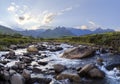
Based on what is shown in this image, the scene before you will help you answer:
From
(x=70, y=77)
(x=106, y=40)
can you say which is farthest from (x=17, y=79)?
(x=106, y=40)

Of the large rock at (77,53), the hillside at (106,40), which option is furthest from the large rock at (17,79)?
the hillside at (106,40)

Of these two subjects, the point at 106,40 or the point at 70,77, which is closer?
the point at 70,77

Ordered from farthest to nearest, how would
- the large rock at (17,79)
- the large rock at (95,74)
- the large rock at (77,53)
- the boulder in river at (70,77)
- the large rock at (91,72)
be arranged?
1. the large rock at (77,53)
2. the large rock at (91,72)
3. the large rock at (95,74)
4. the boulder in river at (70,77)
5. the large rock at (17,79)

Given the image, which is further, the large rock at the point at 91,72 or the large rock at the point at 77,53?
the large rock at the point at 77,53

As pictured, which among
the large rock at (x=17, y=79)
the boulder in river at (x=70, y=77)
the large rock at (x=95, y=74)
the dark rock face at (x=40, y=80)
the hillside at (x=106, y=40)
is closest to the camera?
the large rock at (x=17, y=79)

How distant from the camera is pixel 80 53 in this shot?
163 ft

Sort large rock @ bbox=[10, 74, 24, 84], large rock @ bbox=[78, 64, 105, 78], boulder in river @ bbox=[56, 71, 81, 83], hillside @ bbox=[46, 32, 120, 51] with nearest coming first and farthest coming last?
large rock @ bbox=[10, 74, 24, 84]
boulder in river @ bbox=[56, 71, 81, 83]
large rock @ bbox=[78, 64, 105, 78]
hillside @ bbox=[46, 32, 120, 51]

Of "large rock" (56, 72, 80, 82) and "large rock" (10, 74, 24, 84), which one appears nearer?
"large rock" (10, 74, 24, 84)

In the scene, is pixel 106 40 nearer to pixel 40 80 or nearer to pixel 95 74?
pixel 95 74

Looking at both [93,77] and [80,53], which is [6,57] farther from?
[93,77]

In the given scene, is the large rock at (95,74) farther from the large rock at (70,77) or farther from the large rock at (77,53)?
the large rock at (77,53)

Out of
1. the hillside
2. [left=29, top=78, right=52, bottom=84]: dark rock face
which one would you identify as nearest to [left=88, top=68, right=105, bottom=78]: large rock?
[left=29, top=78, right=52, bottom=84]: dark rock face

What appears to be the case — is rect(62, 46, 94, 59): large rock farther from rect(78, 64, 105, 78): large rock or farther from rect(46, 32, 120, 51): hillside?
rect(78, 64, 105, 78): large rock

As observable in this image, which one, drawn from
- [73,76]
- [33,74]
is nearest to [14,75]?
[33,74]
